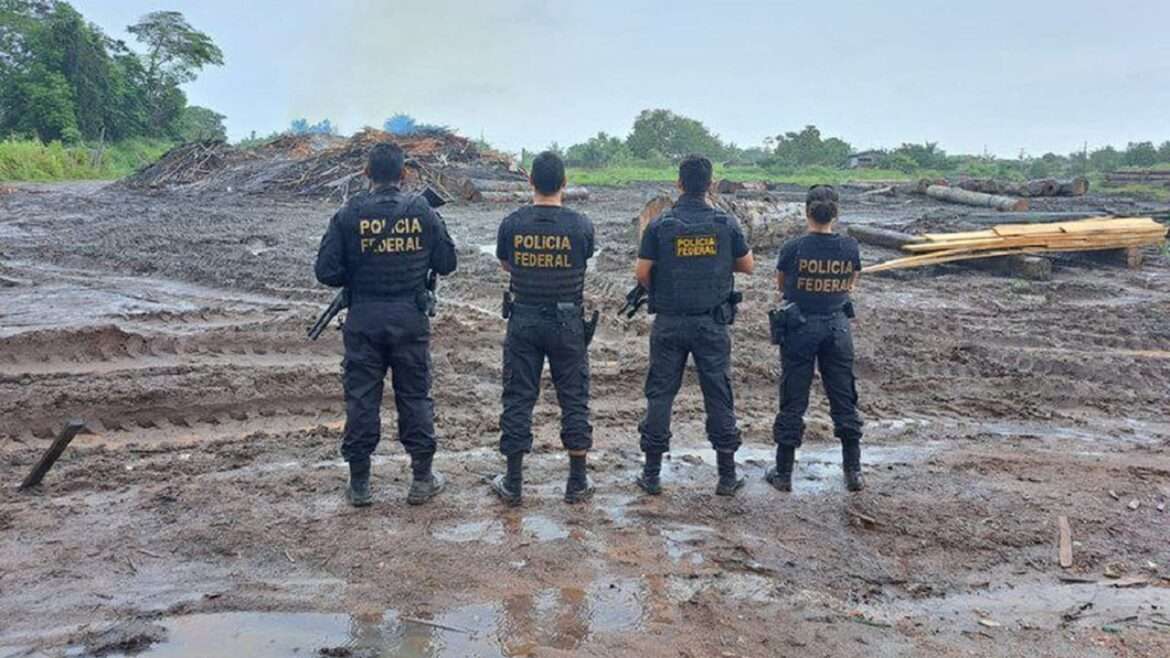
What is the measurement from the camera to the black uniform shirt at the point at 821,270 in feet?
16.6

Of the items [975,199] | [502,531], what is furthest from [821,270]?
[975,199]

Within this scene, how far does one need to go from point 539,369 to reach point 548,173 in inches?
44.1

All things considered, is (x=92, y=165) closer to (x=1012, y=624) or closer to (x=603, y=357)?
(x=603, y=357)

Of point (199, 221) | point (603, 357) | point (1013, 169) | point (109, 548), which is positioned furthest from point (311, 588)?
point (1013, 169)

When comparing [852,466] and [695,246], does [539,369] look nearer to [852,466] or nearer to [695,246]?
[695,246]

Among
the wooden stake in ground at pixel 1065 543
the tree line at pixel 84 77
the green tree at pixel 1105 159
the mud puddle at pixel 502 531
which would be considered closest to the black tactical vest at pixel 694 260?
the mud puddle at pixel 502 531

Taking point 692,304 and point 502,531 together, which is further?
point 692,304

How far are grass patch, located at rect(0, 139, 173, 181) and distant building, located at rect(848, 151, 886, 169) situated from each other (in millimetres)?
33140

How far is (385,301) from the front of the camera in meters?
4.71

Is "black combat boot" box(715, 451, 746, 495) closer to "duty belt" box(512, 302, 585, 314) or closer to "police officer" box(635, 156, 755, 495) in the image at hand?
"police officer" box(635, 156, 755, 495)

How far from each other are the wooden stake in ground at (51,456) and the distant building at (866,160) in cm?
4347

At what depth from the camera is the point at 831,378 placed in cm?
519

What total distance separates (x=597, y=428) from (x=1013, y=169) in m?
42.7

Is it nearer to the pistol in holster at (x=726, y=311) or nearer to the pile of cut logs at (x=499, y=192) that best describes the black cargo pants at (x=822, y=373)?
the pistol in holster at (x=726, y=311)
